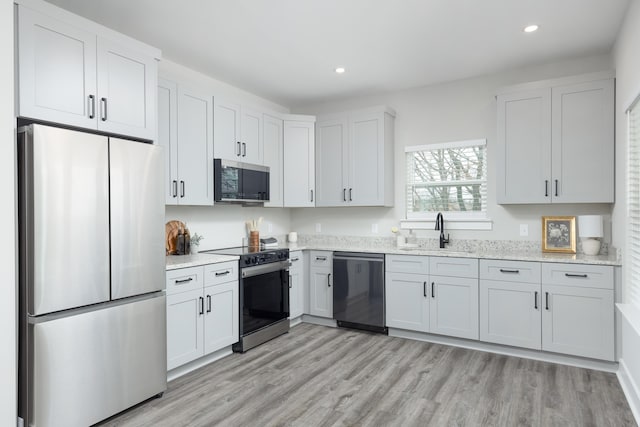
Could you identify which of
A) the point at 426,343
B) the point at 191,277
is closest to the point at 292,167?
the point at 191,277

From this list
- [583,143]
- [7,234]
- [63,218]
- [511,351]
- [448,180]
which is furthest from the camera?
[448,180]

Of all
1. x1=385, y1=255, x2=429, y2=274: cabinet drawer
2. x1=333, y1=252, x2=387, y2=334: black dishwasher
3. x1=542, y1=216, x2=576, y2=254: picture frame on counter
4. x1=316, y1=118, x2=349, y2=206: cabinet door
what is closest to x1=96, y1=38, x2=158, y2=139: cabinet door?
x1=316, y1=118, x2=349, y2=206: cabinet door

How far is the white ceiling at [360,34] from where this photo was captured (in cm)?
277

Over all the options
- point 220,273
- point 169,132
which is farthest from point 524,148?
point 169,132

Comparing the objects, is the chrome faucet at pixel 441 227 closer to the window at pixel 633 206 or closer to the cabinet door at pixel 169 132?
the window at pixel 633 206

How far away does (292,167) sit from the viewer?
4.79 m

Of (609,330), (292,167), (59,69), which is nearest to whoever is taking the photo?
(59,69)

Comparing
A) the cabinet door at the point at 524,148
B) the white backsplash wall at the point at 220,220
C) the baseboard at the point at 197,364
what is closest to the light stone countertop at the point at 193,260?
the white backsplash wall at the point at 220,220

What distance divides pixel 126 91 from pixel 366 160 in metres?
2.66

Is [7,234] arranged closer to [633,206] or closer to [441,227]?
[441,227]

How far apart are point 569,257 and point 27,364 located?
401 cm

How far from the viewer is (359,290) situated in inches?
170

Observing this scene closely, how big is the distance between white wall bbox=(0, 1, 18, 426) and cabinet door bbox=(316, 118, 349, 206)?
3.24 meters

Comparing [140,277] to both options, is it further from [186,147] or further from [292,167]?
[292,167]
